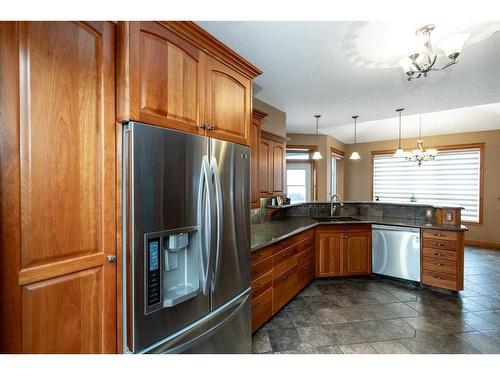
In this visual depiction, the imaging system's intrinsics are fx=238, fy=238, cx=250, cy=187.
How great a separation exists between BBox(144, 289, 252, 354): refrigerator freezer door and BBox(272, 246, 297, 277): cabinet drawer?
0.70 meters

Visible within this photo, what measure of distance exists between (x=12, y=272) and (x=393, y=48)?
3.00 meters

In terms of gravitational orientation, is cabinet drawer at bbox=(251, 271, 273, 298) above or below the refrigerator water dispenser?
below

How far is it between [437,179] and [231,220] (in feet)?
22.1

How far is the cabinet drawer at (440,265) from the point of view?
10.2 feet

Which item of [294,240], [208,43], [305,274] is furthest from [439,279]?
[208,43]

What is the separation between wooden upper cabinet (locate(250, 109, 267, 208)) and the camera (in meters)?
2.89

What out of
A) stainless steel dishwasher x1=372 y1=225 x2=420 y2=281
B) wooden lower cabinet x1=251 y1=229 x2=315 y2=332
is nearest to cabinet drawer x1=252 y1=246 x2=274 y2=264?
wooden lower cabinet x1=251 y1=229 x2=315 y2=332

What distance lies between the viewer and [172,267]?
1.34 meters

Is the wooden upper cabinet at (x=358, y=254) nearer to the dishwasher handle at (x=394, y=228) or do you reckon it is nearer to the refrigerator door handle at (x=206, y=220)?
the dishwasher handle at (x=394, y=228)

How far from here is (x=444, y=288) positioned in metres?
3.16

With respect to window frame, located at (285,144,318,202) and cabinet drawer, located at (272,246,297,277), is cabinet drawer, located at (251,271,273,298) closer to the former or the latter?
cabinet drawer, located at (272,246,297,277)

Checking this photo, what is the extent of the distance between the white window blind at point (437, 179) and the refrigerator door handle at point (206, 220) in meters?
6.52

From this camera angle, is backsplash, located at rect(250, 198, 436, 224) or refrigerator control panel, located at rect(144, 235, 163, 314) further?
backsplash, located at rect(250, 198, 436, 224)
